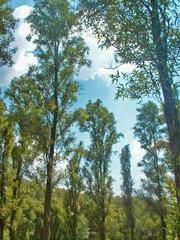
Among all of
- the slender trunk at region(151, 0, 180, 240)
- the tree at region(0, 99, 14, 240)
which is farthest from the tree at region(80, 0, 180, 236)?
the tree at region(0, 99, 14, 240)

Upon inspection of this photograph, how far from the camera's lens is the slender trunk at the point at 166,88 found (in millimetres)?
6824

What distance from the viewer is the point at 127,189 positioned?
4762cm

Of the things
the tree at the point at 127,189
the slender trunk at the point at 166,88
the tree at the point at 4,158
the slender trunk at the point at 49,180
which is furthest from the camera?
the tree at the point at 127,189

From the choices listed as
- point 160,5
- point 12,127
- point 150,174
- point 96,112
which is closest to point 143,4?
point 160,5

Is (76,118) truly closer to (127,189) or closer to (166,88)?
(166,88)

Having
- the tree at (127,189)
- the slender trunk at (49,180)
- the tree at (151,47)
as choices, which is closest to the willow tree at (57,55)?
the slender trunk at (49,180)

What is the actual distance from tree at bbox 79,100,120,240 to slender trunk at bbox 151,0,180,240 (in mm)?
17914

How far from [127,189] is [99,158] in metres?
23.5

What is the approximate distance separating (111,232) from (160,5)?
160 feet

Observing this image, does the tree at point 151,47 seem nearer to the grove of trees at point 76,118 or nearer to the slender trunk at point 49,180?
the grove of trees at point 76,118

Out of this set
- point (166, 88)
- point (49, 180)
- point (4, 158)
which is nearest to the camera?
point (166, 88)

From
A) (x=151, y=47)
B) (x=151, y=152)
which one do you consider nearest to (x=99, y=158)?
(x=151, y=152)

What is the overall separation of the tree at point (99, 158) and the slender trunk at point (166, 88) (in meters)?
17.9

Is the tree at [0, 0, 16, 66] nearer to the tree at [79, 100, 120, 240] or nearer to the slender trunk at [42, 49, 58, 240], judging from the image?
the slender trunk at [42, 49, 58, 240]
